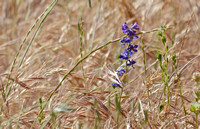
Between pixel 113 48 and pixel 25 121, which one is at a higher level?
pixel 113 48

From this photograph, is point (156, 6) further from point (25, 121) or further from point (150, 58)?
point (25, 121)

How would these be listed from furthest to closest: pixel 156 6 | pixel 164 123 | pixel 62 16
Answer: pixel 62 16, pixel 156 6, pixel 164 123

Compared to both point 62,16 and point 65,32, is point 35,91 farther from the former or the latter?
point 62,16

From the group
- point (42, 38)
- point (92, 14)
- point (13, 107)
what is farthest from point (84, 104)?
point (92, 14)

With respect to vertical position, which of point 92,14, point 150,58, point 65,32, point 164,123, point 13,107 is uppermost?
point 92,14

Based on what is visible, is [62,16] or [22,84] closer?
[22,84]

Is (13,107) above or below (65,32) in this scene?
below

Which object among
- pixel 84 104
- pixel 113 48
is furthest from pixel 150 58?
pixel 84 104

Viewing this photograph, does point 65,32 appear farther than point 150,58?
Yes

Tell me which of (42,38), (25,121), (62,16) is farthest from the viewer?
(62,16)
